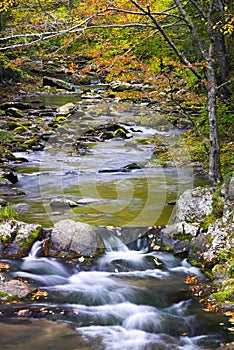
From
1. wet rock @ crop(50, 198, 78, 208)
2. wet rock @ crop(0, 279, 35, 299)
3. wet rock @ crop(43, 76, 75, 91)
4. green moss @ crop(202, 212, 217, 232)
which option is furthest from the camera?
wet rock @ crop(43, 76, 75, 91)

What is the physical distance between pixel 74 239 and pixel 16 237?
1038mm

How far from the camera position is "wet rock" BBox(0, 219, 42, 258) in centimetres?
728

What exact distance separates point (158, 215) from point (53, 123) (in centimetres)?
1199

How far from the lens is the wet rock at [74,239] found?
7.49 m

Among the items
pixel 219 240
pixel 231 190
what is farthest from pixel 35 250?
pixel 231 190

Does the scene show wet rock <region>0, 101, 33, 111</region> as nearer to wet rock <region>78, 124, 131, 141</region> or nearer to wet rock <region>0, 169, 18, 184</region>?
wet rock <region>78, 124, 131, 141</region>

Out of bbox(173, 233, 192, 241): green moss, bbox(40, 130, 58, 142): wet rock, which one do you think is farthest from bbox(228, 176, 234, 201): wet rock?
bbox(40, 130, 58, 142): wet rock

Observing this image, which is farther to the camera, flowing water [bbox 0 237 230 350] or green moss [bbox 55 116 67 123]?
green moss [bbox 55 116 67 123]

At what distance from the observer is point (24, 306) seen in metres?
5.72

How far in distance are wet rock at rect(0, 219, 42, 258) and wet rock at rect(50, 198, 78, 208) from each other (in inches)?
77.0

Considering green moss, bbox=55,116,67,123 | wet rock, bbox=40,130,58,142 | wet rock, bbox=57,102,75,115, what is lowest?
wet rock, bbox=40,130,58,142

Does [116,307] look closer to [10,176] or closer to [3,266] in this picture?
[3,266]

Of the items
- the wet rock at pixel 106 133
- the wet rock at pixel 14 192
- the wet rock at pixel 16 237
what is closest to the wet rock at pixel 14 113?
the wet rock at pixel 106 133

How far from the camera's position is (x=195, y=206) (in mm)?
8000
